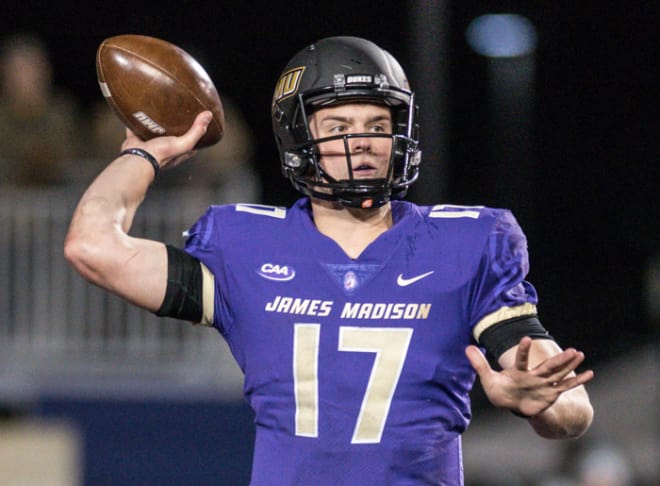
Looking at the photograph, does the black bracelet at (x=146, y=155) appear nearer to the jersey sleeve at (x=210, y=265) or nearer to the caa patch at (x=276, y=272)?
the jersey sleeve at (x=210, y=265)

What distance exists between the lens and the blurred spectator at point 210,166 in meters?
6.98

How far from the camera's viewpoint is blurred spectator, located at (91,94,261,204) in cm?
698

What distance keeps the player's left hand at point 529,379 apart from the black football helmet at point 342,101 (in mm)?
556

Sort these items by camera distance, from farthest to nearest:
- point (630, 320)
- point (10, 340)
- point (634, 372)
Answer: point (630, 320) → point (634, 372) → point (10, 340)

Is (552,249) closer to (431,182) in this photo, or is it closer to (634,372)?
(634,372)

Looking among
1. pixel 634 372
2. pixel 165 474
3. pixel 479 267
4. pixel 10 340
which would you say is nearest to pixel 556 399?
pixel 479 267

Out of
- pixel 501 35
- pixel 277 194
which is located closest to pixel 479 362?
pixel 501 35

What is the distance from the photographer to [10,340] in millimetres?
7078

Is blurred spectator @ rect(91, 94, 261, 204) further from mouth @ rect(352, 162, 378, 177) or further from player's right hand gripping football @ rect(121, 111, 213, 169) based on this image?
mouth @ rect(352, 162, 378, 177)

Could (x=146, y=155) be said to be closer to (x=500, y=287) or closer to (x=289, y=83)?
(x=289, y=83)

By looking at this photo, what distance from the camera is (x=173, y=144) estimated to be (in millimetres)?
3322

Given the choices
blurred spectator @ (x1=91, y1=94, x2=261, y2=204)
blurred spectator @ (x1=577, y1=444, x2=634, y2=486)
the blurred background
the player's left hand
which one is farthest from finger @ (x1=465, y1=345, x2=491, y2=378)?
blurred spectator @ (x1=91, y1=94, x2=261, y2=204)

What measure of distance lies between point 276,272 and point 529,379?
71cm

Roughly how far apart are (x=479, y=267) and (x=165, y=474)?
4.17 meters
